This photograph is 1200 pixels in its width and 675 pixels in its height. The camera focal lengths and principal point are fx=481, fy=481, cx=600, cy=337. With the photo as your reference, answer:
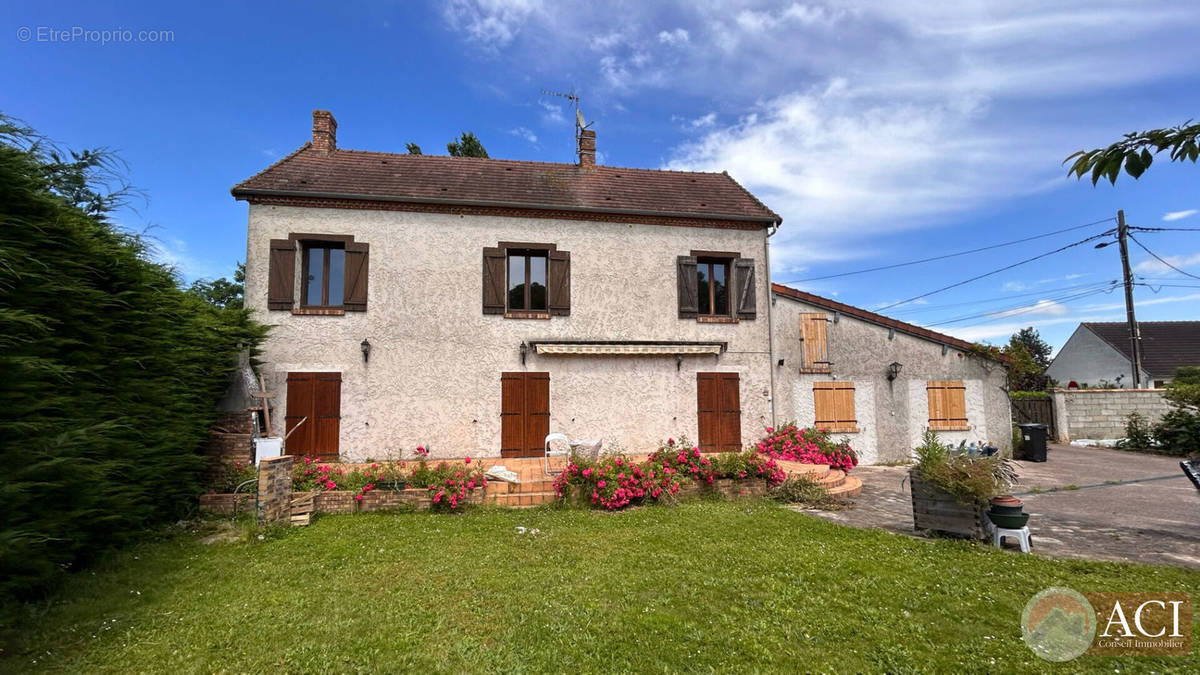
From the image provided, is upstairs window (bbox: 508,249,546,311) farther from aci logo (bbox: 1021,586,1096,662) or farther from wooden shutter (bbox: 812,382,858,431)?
aci logo (bbox: 1021,586,1096,662)

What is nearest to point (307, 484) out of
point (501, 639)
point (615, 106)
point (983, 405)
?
point (501, 639)

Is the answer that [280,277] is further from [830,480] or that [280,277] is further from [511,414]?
[830,480]

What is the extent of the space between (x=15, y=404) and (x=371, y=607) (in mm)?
3061

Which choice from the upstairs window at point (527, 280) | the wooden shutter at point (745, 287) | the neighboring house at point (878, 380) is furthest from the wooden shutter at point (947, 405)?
the upstairs window at point (527, 280)

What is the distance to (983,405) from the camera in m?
14.2

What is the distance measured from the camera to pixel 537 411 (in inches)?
491

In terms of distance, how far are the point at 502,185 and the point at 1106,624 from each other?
13.6m

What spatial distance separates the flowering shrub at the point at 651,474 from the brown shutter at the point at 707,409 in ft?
12.4

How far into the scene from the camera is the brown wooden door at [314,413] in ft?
37.9

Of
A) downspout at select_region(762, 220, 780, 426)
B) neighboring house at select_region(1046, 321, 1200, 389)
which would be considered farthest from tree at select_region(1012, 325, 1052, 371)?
downspout at select_region(762, 220, 780, 426)

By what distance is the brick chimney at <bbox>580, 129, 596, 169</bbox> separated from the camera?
1543 cm

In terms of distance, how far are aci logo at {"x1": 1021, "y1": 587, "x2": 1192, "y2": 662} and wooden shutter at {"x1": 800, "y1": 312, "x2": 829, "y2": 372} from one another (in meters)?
9.55

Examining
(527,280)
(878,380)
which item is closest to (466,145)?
(527,280)

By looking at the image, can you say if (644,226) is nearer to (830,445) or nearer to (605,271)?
(605,271)
